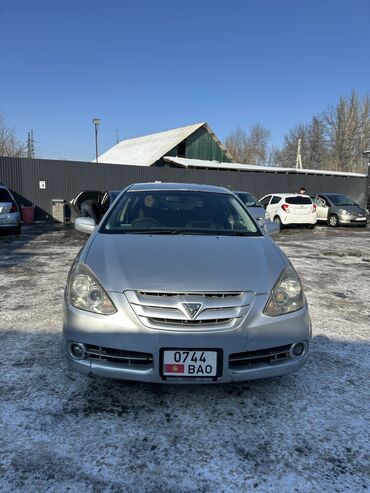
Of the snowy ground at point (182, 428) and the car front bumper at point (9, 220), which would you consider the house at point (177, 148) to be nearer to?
the car front bumper at point (9, 220)

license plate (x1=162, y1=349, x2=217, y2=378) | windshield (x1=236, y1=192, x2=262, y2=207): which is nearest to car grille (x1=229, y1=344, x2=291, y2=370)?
license plate (x1=162, y1=349, x2=217, y2=378)

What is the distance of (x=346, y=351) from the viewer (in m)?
3.51

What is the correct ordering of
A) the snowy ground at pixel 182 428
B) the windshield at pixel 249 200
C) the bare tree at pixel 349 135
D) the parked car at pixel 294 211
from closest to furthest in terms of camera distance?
the snowy ground at pixel 182 428
the windshield at pixel 249 200
the parked car at pixel 294 211
the bare tree at pixel 349 135

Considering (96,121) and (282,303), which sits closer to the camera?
(282,303)

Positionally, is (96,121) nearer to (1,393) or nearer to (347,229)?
(347,229)

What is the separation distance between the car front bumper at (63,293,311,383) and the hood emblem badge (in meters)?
0.11

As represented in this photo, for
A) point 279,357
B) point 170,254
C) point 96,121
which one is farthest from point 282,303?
point 96,121

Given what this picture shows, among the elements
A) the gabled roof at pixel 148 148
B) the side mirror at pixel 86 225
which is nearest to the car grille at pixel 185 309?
the side mirror at pixel 86 225

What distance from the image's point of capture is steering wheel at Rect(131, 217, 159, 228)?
3492 mm

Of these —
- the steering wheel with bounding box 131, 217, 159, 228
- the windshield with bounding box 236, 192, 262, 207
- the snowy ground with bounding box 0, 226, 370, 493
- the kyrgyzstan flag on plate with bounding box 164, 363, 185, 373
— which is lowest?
the snowy ground with bounding box 0, 226, 370, 493

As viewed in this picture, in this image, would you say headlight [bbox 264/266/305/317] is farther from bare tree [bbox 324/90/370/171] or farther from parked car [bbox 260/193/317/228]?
bare tree [bbox 324/90/370/171]

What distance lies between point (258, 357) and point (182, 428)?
2.05ft

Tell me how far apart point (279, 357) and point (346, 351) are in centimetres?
135

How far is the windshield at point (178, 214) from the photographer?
135 inches
